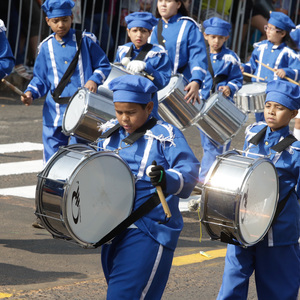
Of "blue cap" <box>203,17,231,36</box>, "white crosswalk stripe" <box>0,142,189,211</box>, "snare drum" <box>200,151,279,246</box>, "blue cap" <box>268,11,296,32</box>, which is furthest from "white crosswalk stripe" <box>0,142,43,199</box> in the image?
"snare drum" <box>200,151,279,246</box>

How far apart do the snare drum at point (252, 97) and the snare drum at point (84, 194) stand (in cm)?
556

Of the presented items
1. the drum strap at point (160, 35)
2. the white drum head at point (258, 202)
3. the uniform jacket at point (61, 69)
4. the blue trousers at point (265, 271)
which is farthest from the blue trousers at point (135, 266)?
the drum strap at point (160, 35)

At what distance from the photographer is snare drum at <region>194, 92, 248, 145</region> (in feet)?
27.2

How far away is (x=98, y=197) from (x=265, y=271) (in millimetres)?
1140

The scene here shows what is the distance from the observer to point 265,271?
4.64 metres

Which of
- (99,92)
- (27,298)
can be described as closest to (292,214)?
(27,298)

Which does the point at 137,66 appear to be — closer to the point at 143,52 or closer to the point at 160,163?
the point at 143,52

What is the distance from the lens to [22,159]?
32.1ft

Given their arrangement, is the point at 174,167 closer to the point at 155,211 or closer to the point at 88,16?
the point at 155,211

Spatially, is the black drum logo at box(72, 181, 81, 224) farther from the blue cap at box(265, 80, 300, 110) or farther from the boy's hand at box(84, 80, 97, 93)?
the boy's hand at box(84, 80, 97, 93)

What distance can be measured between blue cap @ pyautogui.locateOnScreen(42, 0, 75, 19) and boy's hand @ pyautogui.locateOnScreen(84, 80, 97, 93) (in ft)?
2.03

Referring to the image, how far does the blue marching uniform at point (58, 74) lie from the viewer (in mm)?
7230

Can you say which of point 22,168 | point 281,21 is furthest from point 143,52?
point 281,21

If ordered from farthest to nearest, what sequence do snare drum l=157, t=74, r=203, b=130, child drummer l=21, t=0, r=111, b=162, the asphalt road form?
snare drum l=157, t=74, r=203, b=130 → child drummer l=21, t=0, r=111, b=162 → the asphalt road
